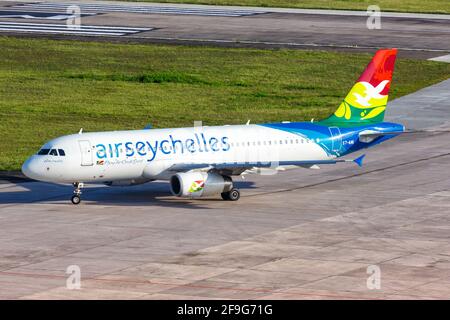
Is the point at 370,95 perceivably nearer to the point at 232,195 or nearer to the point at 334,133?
the point at 334,133

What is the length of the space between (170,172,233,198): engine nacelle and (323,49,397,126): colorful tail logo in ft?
29.2

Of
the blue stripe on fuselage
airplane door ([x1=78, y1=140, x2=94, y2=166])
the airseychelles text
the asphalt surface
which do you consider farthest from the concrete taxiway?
the asphalt surface

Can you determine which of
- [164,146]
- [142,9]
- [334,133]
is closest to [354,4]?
[142,9]

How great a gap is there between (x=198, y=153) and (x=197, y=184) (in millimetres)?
2675

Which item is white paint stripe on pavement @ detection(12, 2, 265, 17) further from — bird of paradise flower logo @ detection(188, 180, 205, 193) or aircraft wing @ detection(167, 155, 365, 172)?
bird of paradise flower logo @ detection(188, 180, 205, 193)

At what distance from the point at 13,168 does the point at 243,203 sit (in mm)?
15160

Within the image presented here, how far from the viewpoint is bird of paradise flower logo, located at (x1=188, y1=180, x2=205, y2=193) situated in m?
53.5

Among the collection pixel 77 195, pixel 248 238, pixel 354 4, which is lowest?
pixel 248 238

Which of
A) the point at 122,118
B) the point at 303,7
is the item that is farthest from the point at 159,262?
the point at 303,7

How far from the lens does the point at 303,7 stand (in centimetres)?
12619

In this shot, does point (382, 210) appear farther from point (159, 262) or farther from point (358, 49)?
point (358, 49)

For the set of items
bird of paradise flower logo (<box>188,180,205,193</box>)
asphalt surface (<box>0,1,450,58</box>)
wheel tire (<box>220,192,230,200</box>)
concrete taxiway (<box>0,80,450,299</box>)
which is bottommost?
concrete taxiway (<box>0,80,450,299</box>)

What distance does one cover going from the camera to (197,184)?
5369cm

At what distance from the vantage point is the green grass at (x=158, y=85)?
77.5m
